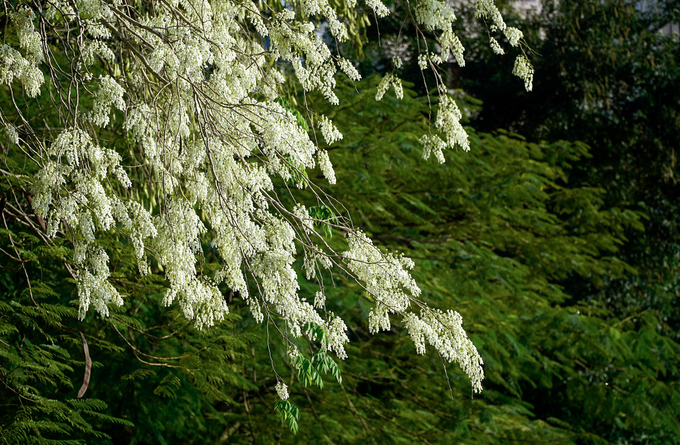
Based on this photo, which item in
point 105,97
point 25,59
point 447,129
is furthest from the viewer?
point 447,129

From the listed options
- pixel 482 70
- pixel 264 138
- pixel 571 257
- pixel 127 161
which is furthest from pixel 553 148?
pixel 264 138

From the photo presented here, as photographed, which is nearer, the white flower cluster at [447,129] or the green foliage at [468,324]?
the white flower cluster at [447,129]

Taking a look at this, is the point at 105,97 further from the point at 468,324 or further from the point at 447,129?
the point at 468,324

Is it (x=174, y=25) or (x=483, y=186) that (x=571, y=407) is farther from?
(x=174, y=25)

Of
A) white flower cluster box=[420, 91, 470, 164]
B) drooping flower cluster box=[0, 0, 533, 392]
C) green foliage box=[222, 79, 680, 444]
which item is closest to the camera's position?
drooping flower cluster box=[0, 0, 533, 392]

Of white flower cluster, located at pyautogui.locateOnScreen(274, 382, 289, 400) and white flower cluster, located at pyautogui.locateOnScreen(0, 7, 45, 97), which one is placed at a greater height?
white flower cluster, located at pyautogui.locateOnScreen(0, 7, 45, 97)

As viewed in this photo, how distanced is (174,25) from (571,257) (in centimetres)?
689

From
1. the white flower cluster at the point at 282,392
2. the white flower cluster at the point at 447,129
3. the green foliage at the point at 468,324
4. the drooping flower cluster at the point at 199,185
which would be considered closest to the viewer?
the drooping flower cluster at the point at 199,185

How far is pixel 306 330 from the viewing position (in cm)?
299

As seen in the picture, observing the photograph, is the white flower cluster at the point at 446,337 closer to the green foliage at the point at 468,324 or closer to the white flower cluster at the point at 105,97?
the white flower cluster at the point at 105,97

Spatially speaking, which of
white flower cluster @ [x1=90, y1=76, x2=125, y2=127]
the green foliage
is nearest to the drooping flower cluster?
white flower cluster @ [x1=90, y1=76, x2=125, y2=127]

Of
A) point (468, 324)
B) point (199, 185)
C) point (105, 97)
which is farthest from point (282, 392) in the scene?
point (468, 324)

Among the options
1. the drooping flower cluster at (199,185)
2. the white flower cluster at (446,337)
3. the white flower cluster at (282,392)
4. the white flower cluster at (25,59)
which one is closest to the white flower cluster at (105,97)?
the drooping flower cluster at (199,185)

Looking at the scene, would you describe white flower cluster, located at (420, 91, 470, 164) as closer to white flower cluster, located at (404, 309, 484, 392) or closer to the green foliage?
white flower cluster, located at (404, 309, 484, 392)
